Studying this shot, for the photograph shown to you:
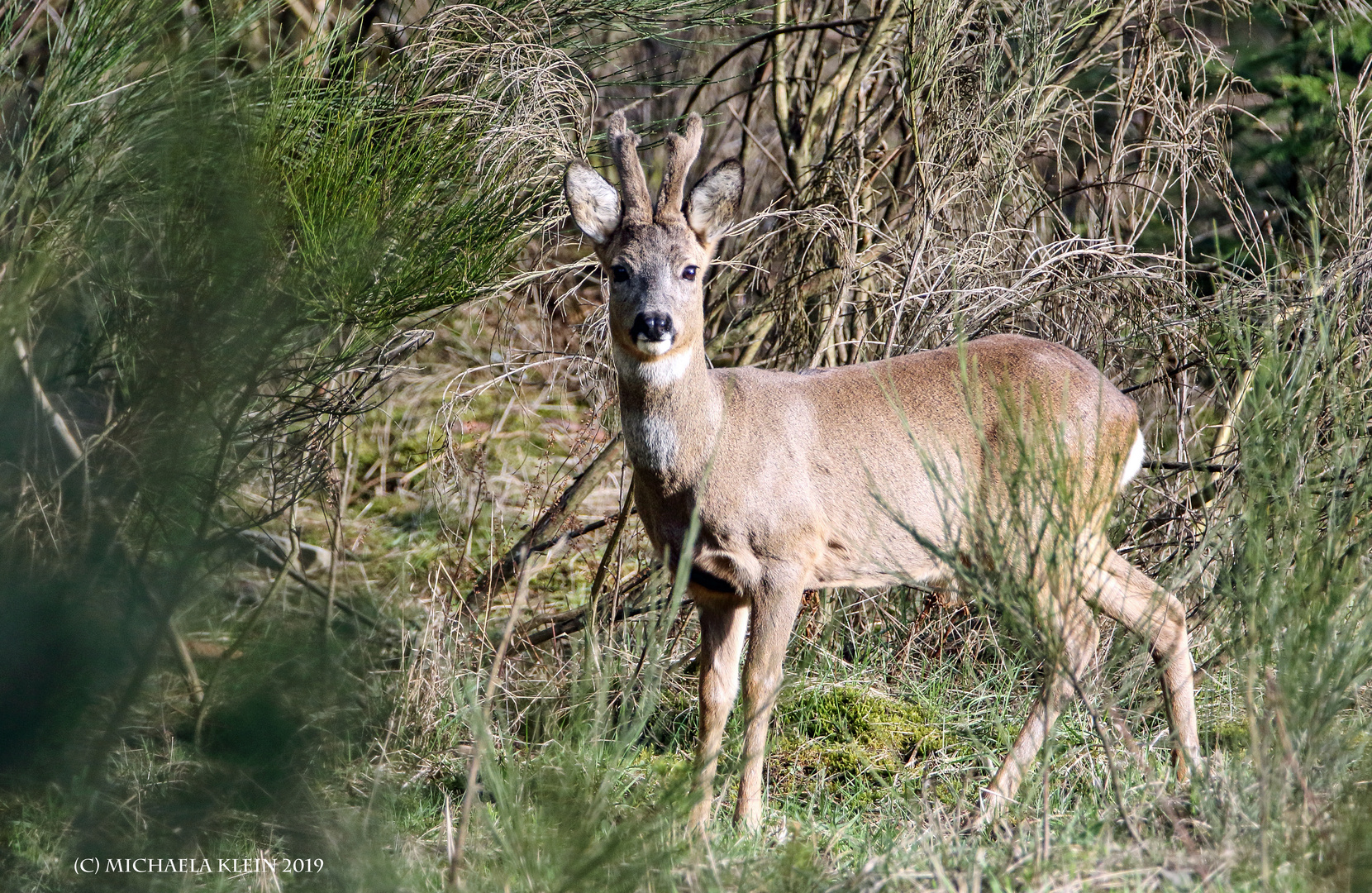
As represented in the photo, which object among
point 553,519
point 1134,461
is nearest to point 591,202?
point 553,519

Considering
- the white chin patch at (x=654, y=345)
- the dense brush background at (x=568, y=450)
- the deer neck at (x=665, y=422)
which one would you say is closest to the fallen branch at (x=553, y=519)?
the dense brush background at (x=568, y=450)

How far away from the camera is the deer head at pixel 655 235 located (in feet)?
13.6

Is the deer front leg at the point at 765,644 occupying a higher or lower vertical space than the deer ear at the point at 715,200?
lower

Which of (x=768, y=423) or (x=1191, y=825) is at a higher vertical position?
(x=768, y=423)

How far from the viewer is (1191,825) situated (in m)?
3.19

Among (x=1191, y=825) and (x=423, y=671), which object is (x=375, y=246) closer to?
(x=423, y=671)

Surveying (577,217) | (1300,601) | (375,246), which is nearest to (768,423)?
(577,217)

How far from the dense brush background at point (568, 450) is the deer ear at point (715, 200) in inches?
27.0

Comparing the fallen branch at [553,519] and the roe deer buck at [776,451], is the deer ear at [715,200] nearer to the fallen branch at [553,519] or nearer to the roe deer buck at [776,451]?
the roe deer buck at [776,451]

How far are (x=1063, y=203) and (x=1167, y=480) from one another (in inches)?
85.3

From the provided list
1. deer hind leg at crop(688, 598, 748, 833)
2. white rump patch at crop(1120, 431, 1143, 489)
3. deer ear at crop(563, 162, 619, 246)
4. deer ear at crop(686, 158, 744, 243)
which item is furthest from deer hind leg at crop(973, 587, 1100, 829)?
deer ear at crop(563, 162, 619, 246)

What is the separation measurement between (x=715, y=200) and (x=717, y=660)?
5.26 feet

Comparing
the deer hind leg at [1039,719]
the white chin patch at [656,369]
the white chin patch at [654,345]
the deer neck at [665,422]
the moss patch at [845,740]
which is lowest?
the moss patch at [845,740]

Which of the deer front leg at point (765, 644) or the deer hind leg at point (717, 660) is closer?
the deer front leg at point (765, 644)
